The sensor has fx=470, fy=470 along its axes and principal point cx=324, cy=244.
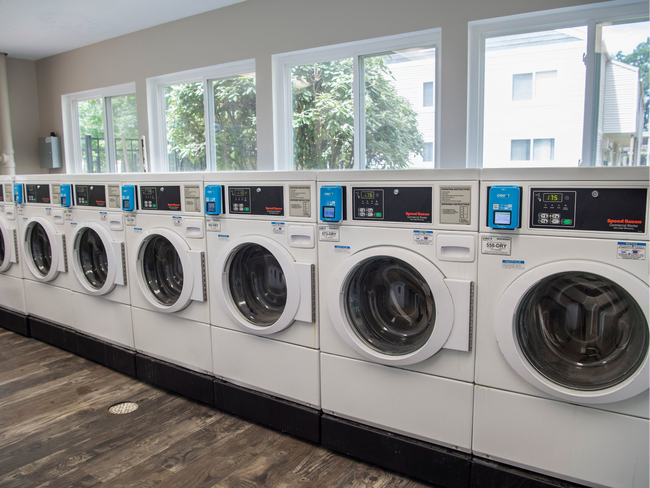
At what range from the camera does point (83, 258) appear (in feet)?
10.6

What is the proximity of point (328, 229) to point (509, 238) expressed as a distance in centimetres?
73

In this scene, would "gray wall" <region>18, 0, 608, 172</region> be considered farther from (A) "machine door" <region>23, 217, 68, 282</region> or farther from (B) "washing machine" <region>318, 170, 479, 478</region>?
(A) "machine door" <region>23, 217, 68, 282</region>

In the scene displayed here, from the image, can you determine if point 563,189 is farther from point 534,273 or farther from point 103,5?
point 103,5

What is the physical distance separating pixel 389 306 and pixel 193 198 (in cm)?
119

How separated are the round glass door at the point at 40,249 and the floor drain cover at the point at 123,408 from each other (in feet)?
5.19

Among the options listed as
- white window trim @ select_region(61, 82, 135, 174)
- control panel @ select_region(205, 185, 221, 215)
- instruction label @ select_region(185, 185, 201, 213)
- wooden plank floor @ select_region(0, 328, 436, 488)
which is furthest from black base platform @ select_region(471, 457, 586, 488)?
white window trim @ select_region(61, 82, 135, 174)

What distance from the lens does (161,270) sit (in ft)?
9.30

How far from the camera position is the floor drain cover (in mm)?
2490

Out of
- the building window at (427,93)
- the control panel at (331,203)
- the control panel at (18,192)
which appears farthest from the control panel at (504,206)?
the control panel at (18,192)

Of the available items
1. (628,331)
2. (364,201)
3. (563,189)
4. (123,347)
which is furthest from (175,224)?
(628,331)

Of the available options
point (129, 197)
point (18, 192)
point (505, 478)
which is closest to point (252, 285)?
point (129, 197)

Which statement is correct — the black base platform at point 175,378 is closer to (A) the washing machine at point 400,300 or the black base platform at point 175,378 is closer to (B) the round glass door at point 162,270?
(B) the round glass door at point 162,270

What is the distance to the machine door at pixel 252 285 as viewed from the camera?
2.27 meters

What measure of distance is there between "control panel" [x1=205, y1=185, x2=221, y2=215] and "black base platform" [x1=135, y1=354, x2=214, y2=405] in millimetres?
903
